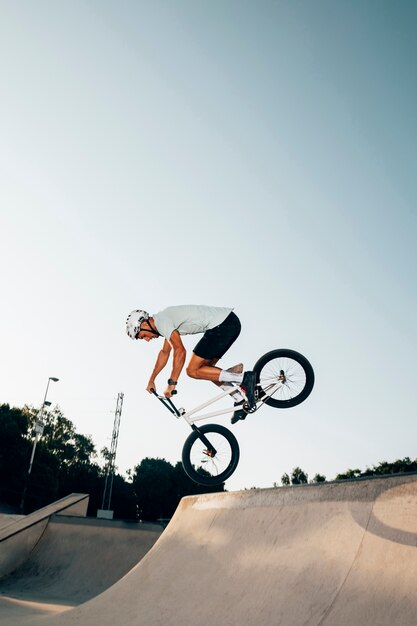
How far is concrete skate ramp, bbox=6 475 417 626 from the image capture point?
11.8 feet

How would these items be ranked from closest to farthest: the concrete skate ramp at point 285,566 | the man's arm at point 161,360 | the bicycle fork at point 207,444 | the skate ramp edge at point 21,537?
the concrete skate ramp at point 285,566 < the man's arm at point 161,360 < the bicycle fork at point 207,444 < the skate ramp edge at point 21,537

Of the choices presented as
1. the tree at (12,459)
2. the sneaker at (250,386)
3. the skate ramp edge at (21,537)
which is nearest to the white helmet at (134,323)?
the sneaker at (250,386)

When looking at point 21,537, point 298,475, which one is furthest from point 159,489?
point 21,537

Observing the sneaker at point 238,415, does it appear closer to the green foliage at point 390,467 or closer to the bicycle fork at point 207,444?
the bicycle fork at point 207,444

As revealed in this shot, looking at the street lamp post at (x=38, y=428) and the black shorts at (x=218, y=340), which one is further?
the street lamp post at (x=38, y=428)

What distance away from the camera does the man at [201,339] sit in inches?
235

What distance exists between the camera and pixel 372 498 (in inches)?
171

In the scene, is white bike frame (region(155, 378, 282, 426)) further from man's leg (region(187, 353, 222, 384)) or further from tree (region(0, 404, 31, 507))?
tree (region(0, 404, 31, 507))

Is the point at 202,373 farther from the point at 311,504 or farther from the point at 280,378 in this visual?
the point at 311,504

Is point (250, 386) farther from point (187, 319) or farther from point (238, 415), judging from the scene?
point (187, 319)

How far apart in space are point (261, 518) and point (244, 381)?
1719 mm

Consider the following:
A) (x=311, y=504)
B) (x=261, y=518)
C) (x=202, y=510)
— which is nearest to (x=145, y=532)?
(x=202, y=510)

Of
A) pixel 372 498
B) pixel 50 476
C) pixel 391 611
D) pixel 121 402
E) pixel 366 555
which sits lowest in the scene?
pixel 50 476

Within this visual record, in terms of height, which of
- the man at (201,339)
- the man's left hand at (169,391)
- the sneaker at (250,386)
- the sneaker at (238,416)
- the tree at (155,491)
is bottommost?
the tree at (155,491)
